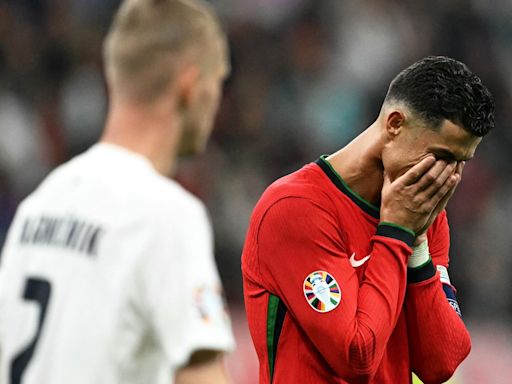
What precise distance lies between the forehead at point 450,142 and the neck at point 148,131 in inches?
48.2

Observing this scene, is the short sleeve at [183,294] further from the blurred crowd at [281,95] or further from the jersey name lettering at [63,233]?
the blurred crowd at [281,95]

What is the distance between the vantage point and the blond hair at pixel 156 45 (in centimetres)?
283

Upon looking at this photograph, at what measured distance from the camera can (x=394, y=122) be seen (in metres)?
3.85

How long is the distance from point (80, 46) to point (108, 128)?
899 centimetres

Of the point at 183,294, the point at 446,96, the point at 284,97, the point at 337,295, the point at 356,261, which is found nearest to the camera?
the point at 183,294

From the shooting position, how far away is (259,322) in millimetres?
3930

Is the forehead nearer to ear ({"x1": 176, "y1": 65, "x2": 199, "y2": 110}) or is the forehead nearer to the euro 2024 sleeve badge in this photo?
the euro 2024 sleeve badge

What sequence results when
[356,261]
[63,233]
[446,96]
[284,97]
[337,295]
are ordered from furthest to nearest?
1. [284,97]
2. [356,261]
3. [446,96]
4. [337,295]
5. [63,233]

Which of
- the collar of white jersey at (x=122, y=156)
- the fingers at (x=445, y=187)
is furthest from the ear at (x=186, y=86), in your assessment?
the fingers at (x=445, y=187)

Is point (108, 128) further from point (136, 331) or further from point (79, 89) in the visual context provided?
point (79, 89)

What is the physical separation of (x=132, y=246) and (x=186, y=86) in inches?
17.1

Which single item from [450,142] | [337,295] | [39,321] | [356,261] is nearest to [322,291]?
[337,295]

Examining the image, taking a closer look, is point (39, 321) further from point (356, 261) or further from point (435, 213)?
point (435, 213)

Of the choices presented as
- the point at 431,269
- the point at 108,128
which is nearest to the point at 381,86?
the point at 431,269
